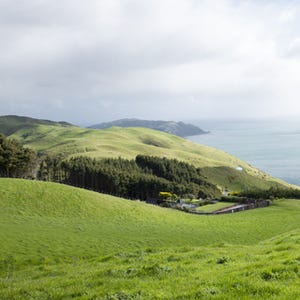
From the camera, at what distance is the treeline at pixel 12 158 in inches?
3415

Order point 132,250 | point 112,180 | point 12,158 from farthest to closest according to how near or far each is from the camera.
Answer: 1. point 112,180
2. point 12,158
3. point 132,250

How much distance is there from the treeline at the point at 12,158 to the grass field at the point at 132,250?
119 ft

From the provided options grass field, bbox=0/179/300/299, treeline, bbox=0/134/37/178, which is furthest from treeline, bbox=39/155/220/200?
grass field, bbox=0/179/300/299

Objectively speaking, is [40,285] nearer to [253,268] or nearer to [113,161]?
[253,268]

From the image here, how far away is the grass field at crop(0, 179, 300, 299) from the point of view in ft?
36.0

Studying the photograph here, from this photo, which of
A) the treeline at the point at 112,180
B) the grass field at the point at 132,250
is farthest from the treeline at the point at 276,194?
the treeline at the point at 112,180

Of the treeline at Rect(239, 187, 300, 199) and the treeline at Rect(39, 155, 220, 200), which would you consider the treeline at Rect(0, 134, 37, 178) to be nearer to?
the treeline at Rect(39, 155, 220, 200)

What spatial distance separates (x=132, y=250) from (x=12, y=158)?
6876 cm

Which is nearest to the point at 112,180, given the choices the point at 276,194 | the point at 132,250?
the point at 276,194

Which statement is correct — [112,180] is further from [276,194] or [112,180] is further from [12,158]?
[276,194]

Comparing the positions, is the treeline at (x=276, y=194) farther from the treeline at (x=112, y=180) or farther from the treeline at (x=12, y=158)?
the treeline at (x=12, y=158)

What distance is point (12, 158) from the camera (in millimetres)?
87562

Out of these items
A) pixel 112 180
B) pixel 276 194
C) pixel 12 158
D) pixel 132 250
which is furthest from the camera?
pixel 112 180

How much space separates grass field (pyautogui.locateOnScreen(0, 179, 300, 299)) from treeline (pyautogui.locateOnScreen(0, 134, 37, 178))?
3640cm
